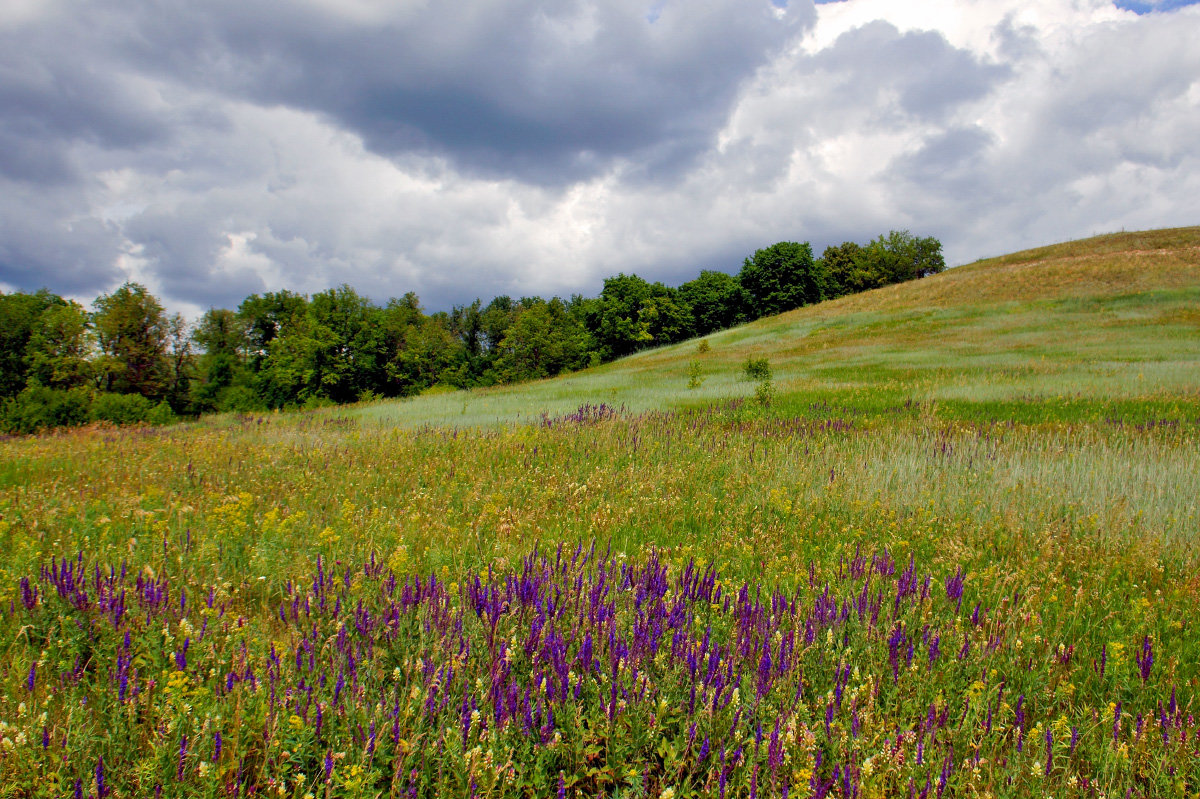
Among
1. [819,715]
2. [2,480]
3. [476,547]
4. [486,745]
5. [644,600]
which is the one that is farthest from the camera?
[2,480]

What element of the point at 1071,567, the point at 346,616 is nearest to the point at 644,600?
the point at 346,616

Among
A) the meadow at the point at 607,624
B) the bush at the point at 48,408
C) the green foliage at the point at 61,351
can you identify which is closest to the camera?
the meadow at the point at 607,624

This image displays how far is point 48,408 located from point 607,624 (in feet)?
170

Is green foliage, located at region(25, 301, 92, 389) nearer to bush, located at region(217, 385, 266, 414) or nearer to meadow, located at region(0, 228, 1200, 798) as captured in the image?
bush, located at region(217, 385, 266, 414)

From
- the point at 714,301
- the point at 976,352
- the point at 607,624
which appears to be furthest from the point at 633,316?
the point at 607,624

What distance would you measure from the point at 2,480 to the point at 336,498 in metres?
4.75

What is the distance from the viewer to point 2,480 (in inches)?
267

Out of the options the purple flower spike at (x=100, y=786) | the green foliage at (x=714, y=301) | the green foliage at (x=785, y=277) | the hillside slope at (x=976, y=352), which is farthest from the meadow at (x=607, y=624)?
the green foliage at (x=714, y=301)

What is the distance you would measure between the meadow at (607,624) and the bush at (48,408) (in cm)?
3846

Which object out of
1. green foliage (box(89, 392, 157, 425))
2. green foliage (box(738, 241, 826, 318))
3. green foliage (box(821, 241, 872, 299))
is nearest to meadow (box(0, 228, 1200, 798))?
green foliage (box(89, 392, 157, 425))

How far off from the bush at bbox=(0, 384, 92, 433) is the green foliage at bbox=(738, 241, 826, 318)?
76.7 metres

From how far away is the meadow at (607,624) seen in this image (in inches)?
71.6

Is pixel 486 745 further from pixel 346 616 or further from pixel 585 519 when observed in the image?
pixel 585 519

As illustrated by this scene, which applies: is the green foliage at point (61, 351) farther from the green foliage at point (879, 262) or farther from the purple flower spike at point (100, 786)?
the green foliage at point (879, 262)
